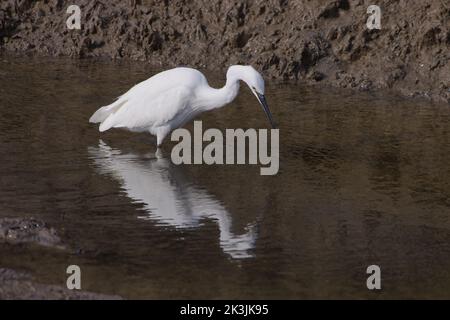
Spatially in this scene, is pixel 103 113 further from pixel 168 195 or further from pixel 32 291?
pixel 32 291

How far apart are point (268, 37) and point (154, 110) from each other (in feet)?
11.8

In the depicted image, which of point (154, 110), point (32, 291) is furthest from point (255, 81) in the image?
point (32, 291)

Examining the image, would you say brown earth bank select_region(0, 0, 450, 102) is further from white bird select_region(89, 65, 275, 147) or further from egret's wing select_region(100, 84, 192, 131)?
egret's wing select_region(100, 84, 192, 131)

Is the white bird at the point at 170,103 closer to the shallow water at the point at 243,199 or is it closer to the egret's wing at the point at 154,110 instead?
the egret's wing at the point at 154,110

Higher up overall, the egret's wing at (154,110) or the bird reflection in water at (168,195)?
the egret's wing at (154,110)

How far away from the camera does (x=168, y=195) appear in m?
9.30

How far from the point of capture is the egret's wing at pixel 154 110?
416 inches

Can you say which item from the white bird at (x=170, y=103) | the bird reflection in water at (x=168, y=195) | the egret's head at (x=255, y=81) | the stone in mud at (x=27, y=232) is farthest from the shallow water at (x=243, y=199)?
the egret's head at (x=255, y=81)

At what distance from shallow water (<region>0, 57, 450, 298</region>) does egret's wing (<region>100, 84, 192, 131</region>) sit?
0.25 meters

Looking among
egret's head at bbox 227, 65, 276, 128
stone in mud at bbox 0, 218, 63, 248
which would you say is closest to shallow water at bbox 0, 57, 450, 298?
stone in mud at bbox 0, 218, 63, 248

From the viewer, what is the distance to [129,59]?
14.3 metres

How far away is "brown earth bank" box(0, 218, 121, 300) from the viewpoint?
679 cm
